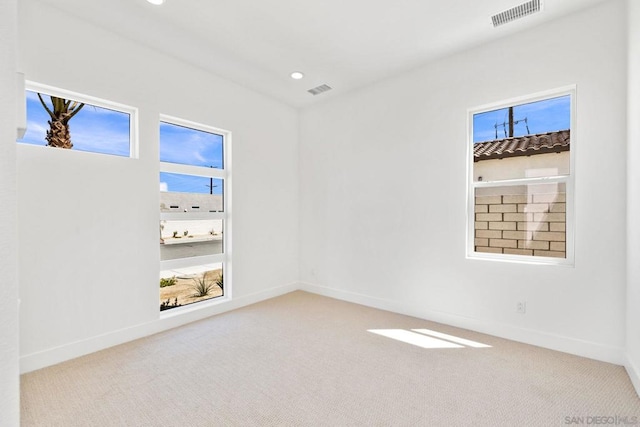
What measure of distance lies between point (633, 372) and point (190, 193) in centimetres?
435

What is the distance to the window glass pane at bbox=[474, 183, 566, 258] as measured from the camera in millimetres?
2801

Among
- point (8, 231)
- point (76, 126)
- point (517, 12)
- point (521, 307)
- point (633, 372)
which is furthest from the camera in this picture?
point (521, 307)

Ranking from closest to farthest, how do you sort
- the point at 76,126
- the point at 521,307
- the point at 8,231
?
the point at 8,231, the point at 76,126, the point at 521,307

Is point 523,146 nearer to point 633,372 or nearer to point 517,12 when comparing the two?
→ point 517,12

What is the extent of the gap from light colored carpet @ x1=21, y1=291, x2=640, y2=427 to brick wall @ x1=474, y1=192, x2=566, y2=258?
930 mm

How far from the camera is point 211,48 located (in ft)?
10.2

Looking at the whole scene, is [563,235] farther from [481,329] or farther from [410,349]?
[410,349]

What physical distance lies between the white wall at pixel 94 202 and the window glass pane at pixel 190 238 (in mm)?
200

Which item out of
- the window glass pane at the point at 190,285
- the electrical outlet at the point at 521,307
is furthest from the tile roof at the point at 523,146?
the window glass pane at the point at 190,285

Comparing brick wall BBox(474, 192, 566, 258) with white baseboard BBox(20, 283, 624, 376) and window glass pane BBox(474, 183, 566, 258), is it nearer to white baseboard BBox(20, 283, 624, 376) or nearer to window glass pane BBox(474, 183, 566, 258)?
window glass pane BBox(474, 183, 566, 258)

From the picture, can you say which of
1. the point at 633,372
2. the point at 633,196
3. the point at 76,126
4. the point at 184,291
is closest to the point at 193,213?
the point at 184,291

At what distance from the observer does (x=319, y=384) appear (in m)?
2.19

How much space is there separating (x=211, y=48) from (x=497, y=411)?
13.0ft

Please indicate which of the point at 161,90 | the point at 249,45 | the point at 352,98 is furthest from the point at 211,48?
the point at 352,98
